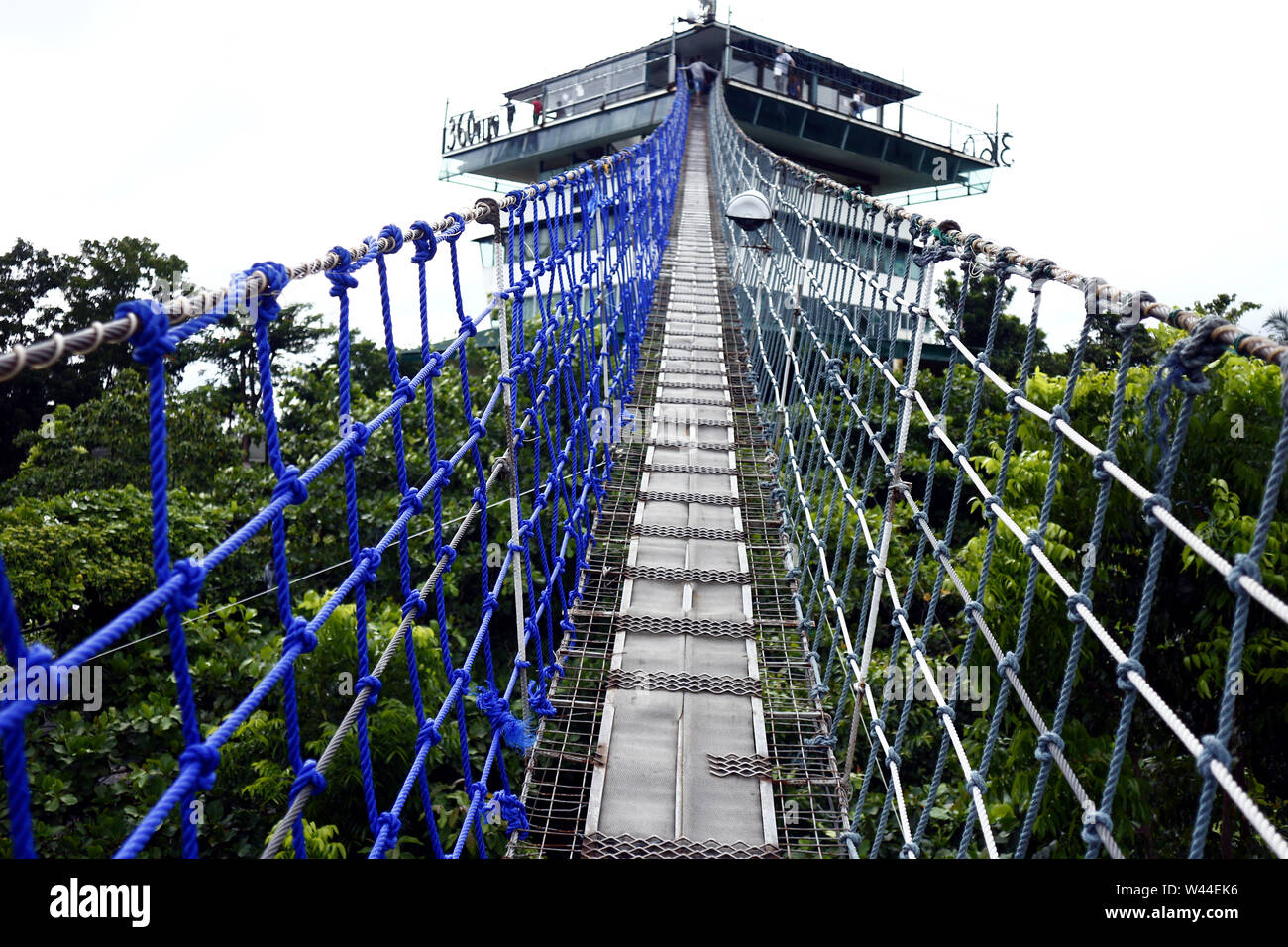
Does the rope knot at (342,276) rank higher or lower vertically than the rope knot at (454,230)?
lower

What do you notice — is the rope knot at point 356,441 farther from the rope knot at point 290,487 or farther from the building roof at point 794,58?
the building roof at point 794,58

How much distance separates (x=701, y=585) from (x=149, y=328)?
1.87m

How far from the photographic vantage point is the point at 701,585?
8.16 ft

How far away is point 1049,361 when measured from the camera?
34.6ft

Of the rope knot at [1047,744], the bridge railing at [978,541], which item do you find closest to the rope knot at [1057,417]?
the bridge railing at [978,541]

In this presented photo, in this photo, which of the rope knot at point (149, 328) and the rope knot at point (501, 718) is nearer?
the rope knot at point (149, 328)

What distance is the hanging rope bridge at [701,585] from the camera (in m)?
0.86

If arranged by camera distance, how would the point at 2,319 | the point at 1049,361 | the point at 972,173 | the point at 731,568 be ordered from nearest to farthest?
1. the point at 731,568
2. the point at 1049,361
3. the point at 2,319
4. the point at 972,173

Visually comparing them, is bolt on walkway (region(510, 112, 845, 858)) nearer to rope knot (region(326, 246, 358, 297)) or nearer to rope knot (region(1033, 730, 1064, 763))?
rope knot (region(1033, 730, 1064, 763))

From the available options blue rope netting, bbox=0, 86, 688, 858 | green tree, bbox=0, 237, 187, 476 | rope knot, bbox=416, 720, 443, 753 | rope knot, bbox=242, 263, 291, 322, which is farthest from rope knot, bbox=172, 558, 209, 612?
green tree, bbox=0, 237, 187, 476
